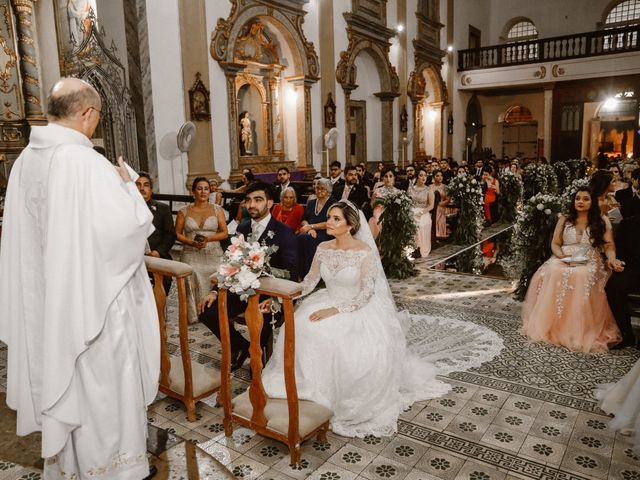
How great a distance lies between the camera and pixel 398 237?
25.1 ft

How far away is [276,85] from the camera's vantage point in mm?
14148

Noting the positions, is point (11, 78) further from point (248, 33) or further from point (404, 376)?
point (404, 376)

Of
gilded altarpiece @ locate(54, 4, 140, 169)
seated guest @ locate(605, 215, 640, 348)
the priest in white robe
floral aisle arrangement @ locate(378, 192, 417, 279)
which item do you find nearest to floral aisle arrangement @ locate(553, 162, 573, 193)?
floral aisle arrangement @ locate(378, 192, 417, 279)

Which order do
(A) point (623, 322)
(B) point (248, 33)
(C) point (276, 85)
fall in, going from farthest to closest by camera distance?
(C) point (276, 85) → (B) point (248, 33) → (A) point (623, 322)

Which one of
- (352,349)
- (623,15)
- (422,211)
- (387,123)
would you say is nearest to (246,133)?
(422,211)

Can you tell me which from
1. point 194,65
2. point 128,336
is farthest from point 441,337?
point 194,65

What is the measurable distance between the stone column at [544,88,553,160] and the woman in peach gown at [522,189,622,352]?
18270 mm

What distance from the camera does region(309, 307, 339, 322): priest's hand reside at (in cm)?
367

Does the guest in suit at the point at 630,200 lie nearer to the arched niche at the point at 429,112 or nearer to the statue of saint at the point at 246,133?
the statue of saint at the point at 246,133

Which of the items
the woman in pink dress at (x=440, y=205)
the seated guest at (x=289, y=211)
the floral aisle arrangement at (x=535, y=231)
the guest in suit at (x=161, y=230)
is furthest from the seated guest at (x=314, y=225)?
the woman in pink dress at (x=440, y=205)

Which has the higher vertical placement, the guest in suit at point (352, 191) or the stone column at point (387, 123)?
the stone column at point (387, 123)

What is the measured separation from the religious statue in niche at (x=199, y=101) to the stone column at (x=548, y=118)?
51.9 feet

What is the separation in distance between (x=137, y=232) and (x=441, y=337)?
372 cm

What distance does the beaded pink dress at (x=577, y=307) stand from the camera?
193 inches
